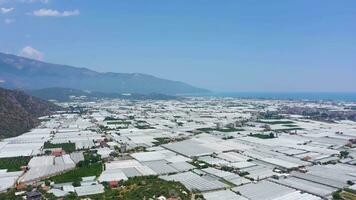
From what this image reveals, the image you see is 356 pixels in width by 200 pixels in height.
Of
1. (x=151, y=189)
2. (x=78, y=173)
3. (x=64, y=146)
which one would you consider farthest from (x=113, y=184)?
(x=64, y=146)

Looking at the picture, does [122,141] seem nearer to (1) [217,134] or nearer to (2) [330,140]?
(1) [217,134]

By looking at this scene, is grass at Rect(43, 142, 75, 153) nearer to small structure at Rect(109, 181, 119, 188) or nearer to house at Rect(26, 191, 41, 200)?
small structure at Rect(109, 181, 119, 188)

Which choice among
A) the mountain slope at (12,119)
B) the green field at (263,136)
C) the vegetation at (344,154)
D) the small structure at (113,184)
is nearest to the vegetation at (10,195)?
the small structure at (113,184)

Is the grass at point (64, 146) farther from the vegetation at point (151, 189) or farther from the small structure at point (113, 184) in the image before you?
the vegetation at point (151, 189)

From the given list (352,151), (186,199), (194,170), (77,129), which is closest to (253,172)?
(194,170)

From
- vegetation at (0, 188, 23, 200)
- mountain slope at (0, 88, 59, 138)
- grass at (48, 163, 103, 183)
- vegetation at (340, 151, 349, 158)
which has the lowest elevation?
vegetation at (0, 188, 23, 200)

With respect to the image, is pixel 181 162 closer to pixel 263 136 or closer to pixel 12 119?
pixel 263 136

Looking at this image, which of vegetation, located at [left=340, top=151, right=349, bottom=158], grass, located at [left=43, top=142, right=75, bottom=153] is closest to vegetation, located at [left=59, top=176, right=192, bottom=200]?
grass, located at [left=43, top=142, right=75, bottom=153]
